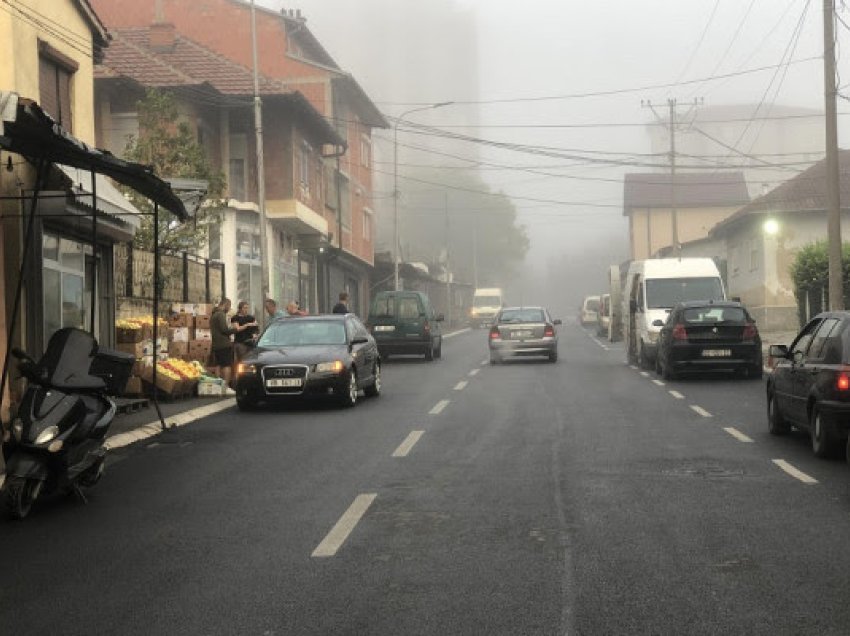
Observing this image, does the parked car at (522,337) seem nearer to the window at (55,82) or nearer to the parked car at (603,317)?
the window at (55,82)

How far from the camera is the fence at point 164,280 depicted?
20.9 meters

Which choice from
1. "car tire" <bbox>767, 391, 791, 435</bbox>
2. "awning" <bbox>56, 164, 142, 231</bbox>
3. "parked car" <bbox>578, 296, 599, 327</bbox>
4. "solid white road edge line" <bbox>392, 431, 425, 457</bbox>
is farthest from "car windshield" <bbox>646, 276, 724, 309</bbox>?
"parked car" <bbox>578, 296, 599, 327</bbox>

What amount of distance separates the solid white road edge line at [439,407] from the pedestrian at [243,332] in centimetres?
558

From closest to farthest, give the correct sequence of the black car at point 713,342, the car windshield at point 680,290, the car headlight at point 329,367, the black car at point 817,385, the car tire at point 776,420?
1. the black car at point 817,385
2. the car tire at point 776,420
3. the car headlight at point 329,367
4. the black car at point 713,342
5. the car windshield at point 680,290

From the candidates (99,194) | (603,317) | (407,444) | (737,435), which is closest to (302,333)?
(99,194)

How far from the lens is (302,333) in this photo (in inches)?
714

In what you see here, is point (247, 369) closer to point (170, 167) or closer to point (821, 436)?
point (170, 167)

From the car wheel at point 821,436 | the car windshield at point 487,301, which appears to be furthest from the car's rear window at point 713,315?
the car windshield at point 487,301

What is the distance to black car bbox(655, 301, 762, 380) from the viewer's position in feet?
69.7

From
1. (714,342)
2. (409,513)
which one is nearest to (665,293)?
(714,342)

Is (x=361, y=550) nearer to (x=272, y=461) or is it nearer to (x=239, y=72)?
(x=272, y=461)

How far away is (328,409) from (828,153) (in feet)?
38.4

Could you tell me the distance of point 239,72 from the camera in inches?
1390

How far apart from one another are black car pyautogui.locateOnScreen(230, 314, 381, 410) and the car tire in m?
6.66
